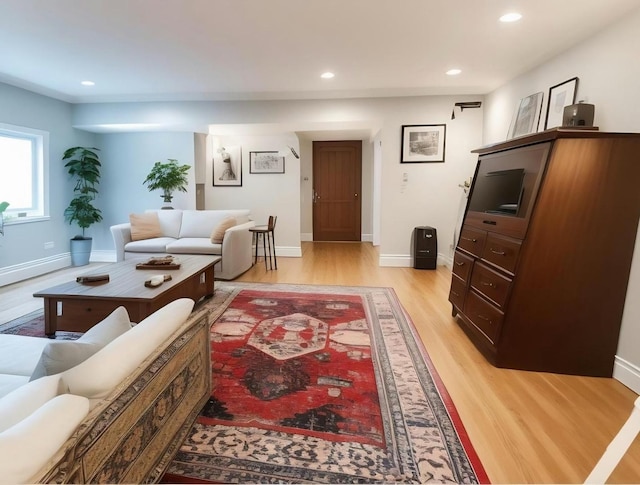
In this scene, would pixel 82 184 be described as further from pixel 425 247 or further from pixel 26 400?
pixel 26 400

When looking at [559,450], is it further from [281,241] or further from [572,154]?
[281,241]

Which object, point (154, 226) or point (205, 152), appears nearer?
point (154, 226)

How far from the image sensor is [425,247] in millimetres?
5273

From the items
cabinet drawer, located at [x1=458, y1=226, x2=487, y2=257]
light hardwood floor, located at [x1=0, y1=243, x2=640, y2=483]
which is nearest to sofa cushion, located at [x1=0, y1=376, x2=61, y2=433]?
light hardwood floor, located at [x1=0, y1=243, x2=640, y2=483]

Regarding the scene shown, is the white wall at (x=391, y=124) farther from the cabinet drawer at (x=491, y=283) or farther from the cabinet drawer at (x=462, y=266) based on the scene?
the cabinet drawer at (x=491, y=283)

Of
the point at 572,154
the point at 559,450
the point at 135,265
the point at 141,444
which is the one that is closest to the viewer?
the point at 141,444

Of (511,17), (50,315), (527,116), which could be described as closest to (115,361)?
(50,315)

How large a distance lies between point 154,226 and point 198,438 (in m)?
4.05

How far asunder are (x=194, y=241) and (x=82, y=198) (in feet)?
7.06

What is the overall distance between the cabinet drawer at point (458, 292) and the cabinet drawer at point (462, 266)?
44mm

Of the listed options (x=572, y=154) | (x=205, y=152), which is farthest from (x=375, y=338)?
(x=205, y=152)

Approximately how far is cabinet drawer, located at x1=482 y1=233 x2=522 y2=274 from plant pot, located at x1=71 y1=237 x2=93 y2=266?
564cm

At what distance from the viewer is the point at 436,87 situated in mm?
4766

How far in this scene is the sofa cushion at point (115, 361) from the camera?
3.41 feet
